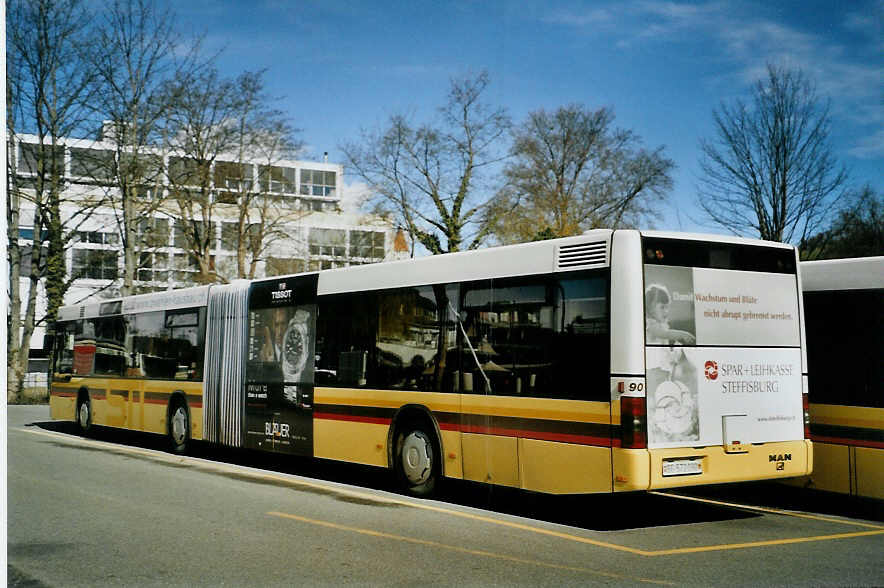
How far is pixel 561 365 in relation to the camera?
30.9ft

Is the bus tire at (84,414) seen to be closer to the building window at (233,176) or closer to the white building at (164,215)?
the white building at (164,215)

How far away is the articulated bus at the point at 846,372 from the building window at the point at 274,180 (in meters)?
30.8

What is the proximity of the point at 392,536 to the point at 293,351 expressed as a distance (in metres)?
6.02

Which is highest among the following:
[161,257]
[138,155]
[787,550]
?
[138,155]

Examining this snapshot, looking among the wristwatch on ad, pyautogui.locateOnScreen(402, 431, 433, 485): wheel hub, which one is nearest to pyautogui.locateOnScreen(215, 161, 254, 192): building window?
the wristwatch on ad

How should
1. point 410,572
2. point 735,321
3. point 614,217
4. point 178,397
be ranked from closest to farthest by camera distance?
point 410,572 < point 735,321 < point 178,397 < point 614,217

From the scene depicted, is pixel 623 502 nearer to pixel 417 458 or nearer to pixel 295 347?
pixel 417 458

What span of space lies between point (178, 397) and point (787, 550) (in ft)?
39.9

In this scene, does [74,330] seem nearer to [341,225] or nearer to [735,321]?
[735,321]

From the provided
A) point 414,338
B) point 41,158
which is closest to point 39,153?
point 41,158

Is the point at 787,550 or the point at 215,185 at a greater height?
the point at 215,185

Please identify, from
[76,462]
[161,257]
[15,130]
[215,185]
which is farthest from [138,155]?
[76,462]

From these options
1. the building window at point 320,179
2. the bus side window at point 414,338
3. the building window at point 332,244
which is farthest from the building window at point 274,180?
the building window at point 320,179

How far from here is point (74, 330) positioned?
21.2 meters
